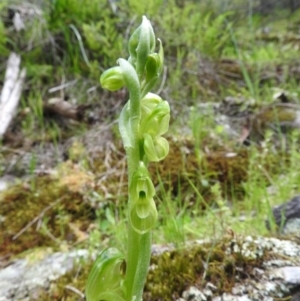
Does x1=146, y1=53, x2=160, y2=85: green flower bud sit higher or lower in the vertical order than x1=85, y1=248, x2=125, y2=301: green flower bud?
higher

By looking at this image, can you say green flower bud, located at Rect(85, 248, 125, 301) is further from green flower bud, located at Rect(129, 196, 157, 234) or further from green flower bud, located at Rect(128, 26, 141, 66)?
green flower bud, located at Rect(128, 26, 141, 66)

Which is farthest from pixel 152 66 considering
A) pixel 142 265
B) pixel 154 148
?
pixel 142 265

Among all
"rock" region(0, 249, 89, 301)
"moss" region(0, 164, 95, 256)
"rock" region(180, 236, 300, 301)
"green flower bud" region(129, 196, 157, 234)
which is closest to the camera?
"green flower bud" region(129, 196, 157, 234)

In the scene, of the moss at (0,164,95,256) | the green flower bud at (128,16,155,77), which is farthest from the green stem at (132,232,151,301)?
the moss at (0,164,95,256)

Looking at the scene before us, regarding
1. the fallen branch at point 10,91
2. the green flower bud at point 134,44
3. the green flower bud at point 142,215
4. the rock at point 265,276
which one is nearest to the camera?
the green flower bud at point 142,215

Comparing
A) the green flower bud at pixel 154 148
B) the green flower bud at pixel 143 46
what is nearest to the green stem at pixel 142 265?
the green flower bud at pixel 154 148

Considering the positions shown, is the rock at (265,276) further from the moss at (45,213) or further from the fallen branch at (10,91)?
the fallen branch at (10,91)

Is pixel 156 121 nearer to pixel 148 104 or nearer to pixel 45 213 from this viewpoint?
pixel 148 104
